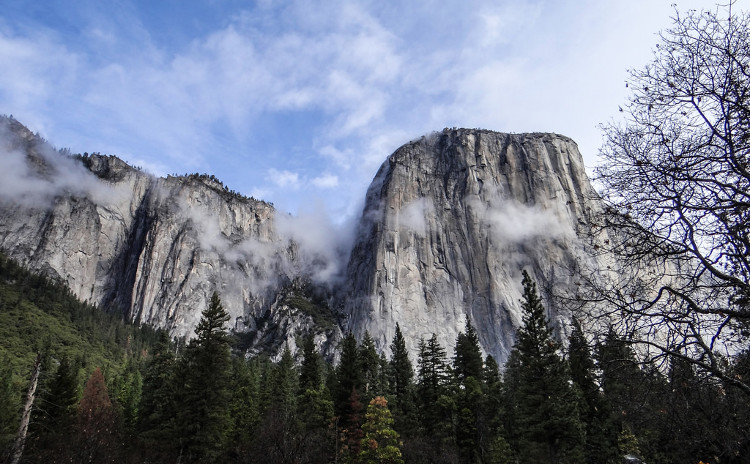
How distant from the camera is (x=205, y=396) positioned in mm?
26344

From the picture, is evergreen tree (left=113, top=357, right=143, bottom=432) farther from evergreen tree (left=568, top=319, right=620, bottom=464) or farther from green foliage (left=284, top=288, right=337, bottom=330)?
green foliage (left=284, top=288, right=337, bottom=330)

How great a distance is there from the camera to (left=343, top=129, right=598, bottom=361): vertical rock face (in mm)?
106562

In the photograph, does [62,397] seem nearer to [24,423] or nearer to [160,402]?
[160,402]

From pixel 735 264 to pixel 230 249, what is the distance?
17473cm

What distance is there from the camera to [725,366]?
19.8ft

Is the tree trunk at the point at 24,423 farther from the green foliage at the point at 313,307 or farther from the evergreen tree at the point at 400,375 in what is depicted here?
the green foliage at the point at 313,307

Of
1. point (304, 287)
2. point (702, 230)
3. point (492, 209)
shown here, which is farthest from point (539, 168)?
point (702, 230)

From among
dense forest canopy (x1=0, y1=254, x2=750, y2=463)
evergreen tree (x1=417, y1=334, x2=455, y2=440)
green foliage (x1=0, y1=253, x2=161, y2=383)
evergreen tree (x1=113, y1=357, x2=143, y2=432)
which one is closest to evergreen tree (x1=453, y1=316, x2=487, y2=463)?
dense forest canopy (x1=0, y1=254, x2=750, y2=463)

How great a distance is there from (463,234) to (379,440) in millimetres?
97268

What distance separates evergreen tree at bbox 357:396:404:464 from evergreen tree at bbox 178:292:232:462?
893cm

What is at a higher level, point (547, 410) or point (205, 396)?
point (205, 396)

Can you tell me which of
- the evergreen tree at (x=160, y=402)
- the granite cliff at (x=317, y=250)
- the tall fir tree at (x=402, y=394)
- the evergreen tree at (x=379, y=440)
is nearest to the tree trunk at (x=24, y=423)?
the evergreen tree at (x=160, y=402)

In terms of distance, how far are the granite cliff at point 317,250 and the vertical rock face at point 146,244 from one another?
49 centimetres

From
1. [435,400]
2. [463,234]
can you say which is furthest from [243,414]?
[463,234]
